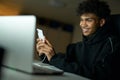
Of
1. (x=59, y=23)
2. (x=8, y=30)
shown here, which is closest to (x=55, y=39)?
(x=59, y=23)

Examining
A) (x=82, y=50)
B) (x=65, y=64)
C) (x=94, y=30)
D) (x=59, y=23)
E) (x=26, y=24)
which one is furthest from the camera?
(x=59, y=23)

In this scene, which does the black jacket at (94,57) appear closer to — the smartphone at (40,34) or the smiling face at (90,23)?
the smiling face at (90,23)

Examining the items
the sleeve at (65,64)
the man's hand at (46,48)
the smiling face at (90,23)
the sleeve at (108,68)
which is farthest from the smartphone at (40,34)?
the smiling face at (90,23)

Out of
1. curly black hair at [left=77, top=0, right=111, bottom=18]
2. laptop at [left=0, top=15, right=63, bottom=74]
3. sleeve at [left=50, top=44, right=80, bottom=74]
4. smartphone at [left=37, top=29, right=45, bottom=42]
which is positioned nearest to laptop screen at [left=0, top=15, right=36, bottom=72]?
laptop at [left=0, top=15, right=63, bottom=74]

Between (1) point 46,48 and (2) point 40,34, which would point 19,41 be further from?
(1) point 46,48

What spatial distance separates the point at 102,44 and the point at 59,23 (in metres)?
6.16

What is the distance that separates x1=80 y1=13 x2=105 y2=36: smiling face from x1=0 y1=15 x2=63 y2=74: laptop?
0.82 metres

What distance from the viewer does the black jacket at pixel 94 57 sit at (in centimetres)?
133

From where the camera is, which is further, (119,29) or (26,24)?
(119,29)

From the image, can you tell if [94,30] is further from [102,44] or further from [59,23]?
[59,23]

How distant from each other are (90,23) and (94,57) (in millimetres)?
328

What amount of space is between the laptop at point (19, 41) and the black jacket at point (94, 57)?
31 cm

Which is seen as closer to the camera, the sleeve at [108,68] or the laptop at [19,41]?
the laptop at [19,41]

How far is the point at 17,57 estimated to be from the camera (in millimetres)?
1000
